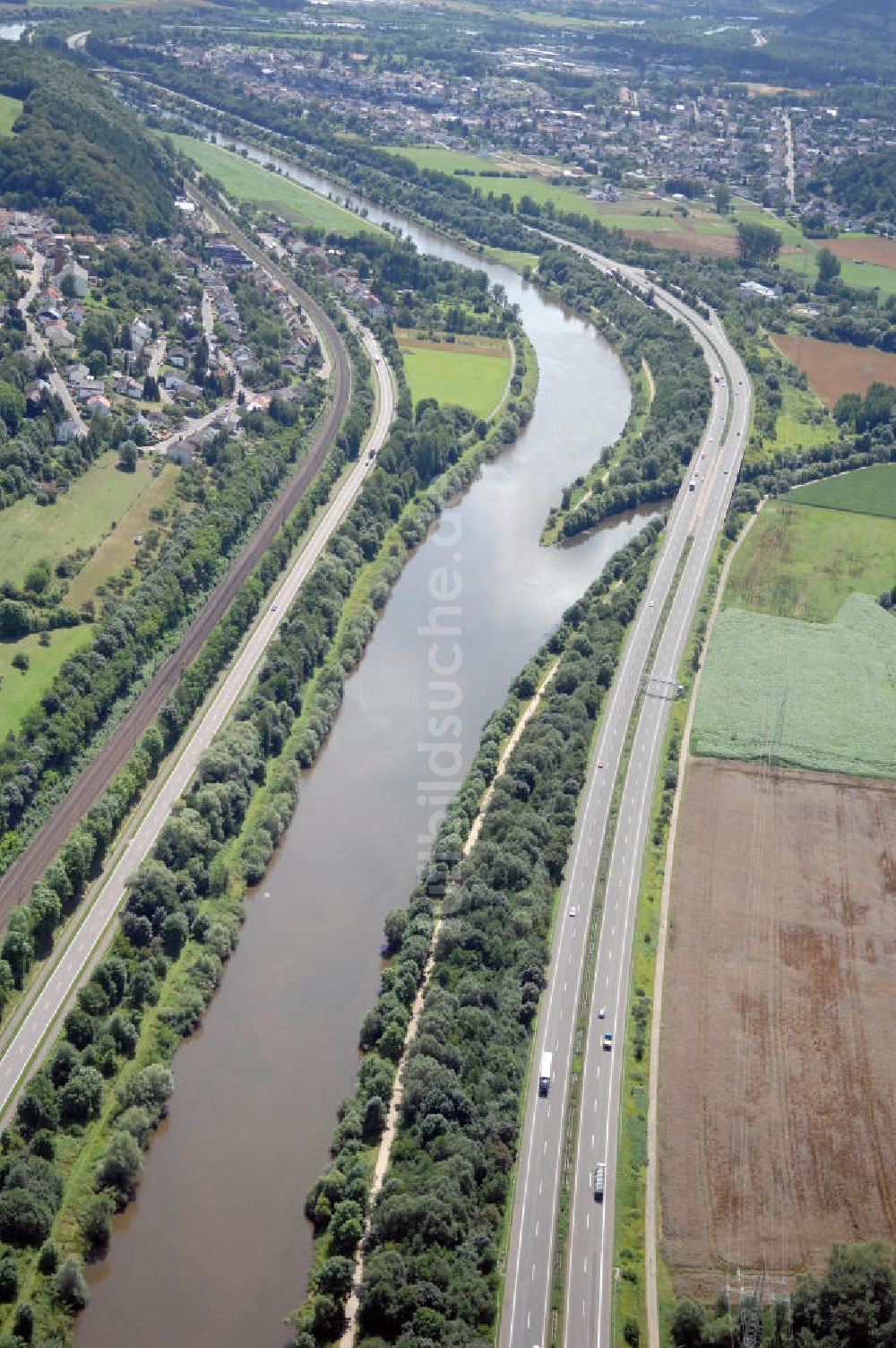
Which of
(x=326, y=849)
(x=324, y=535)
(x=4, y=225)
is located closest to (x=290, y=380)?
(x=324, y=535)

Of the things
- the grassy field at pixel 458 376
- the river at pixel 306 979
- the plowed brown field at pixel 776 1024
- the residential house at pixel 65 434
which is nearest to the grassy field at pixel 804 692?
the plowed brown field at pixel 776 1024

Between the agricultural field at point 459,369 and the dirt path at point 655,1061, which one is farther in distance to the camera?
the agricultural field at point 459,369

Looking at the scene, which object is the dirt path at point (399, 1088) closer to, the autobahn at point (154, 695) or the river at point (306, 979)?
the river at point (306, 979)

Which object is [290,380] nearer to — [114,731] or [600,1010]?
[114,731]

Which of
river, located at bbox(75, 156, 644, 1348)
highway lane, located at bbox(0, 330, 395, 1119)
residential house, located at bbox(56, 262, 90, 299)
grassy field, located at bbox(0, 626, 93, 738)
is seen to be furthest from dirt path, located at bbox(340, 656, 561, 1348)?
residential house, located at bbox(56, 262, 90, 299)

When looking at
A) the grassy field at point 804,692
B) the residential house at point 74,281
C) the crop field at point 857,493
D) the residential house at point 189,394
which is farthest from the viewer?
the residential house at point 74,281

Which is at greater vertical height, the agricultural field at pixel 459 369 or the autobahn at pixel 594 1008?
the agricultural field at pixel 459 369

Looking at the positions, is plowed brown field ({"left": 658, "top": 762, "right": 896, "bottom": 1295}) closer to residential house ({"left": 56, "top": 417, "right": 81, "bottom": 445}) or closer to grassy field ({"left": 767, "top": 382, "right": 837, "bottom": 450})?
grassy field ({"left": 767, "top": 382, "right": 837, "bottom": 450})

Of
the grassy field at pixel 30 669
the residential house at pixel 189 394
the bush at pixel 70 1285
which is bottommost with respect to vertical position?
the bush at pixel 70 1285
